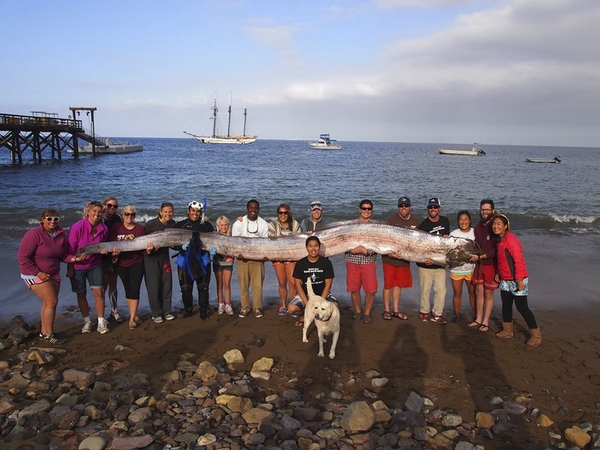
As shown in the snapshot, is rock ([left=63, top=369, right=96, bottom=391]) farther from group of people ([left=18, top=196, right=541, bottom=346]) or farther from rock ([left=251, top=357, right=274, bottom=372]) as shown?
rock ([left=251, top=357, right=274, bottom=372])

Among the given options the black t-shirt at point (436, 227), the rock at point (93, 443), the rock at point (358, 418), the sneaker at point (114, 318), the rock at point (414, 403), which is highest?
the black t-shirt at point (436, 227)

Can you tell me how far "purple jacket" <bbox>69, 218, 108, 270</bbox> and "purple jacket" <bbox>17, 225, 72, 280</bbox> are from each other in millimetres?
211

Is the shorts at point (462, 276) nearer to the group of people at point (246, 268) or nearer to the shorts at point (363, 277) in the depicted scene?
the group of people at point (246, 268)

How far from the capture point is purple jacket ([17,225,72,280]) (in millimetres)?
6043

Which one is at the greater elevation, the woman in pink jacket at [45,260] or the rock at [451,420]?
the woman in pink jacket at [45,260]

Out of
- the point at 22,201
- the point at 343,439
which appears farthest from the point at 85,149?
the point at 343,439

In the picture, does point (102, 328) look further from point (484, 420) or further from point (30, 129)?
point (30, 129)

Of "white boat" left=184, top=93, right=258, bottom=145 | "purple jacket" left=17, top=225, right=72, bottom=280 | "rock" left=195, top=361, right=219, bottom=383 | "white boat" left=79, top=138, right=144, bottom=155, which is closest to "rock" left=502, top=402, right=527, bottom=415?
"rock" left=195, top=361, right=219, bottom=383

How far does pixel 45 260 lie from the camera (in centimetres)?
620

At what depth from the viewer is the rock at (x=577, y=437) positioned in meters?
4.25

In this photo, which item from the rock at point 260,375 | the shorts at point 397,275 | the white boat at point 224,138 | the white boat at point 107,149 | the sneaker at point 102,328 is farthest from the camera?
the white boat at point 224,138

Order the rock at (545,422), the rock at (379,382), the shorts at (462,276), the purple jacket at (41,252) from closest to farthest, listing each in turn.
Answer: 1. the rock at (545,422)
2. the rock at (379,382)
3. the purple jacket at (41,252)
4. the shorts at (462,276)

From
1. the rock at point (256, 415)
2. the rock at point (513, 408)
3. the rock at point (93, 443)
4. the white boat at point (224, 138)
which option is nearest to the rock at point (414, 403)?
the rock at point (513, 408)

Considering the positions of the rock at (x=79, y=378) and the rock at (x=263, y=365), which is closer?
the rock at (x=79, y=378)
